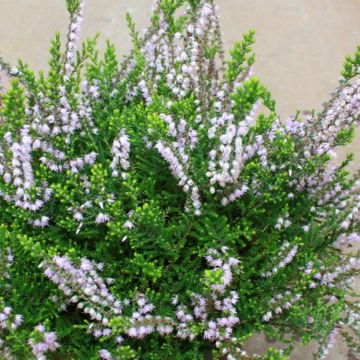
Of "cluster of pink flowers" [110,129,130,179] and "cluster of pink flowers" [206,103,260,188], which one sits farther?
A: "cluster of pink flowers" [110,129,130,179]

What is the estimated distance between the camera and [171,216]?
3809 mm

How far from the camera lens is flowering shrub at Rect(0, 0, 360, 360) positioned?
3059mm

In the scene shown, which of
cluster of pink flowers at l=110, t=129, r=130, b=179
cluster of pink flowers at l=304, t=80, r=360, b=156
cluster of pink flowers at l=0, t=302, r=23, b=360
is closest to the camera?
cluster of pink flowers at l=0, t=302, r=23, b=360

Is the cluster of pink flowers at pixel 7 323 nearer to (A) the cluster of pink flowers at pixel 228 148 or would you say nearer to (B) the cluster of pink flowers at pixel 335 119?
(A) the cluster of pink flowers at pixel 228 148

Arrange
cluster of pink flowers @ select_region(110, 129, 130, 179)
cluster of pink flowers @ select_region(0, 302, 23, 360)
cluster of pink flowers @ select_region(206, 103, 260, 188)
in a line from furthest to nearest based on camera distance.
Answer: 1. cluster of pink flowers @ select_region(110, 129, 130, 179)
2. cluster of pink flowers @ select_region(0, 302, 23, 360)
3. cluster of pink flowers @ select_region(206, 103, 260, 188)

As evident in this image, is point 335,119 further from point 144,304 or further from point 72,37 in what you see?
point 72,37

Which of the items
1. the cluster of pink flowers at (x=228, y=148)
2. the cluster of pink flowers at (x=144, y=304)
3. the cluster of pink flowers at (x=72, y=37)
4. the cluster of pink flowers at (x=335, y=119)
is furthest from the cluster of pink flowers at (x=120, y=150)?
the cluster of pink flowers at (x=335, y=119)

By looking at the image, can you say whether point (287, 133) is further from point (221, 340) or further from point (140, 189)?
point (221, 340)

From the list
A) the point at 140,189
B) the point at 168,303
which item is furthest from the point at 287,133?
the point at 168,303

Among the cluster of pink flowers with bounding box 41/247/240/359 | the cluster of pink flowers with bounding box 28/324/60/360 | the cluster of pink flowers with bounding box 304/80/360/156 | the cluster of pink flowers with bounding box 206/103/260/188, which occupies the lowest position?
the cluster of pink flowers with bounding box 28/324/60/360

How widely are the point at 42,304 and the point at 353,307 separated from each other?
2.33m

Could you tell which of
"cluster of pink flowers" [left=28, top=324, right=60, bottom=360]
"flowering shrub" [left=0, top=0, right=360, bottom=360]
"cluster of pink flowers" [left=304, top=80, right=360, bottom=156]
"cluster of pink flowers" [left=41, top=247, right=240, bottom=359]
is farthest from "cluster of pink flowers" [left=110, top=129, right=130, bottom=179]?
"cluster of pink flowers" [left=304, top=80, right=360, bottom=156]

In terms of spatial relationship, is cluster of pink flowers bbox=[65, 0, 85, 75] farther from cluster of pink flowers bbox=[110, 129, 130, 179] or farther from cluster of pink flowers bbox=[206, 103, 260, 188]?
cluster of pink flowers bbox=[206, 103, 260, 188]

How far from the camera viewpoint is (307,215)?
152 inches
